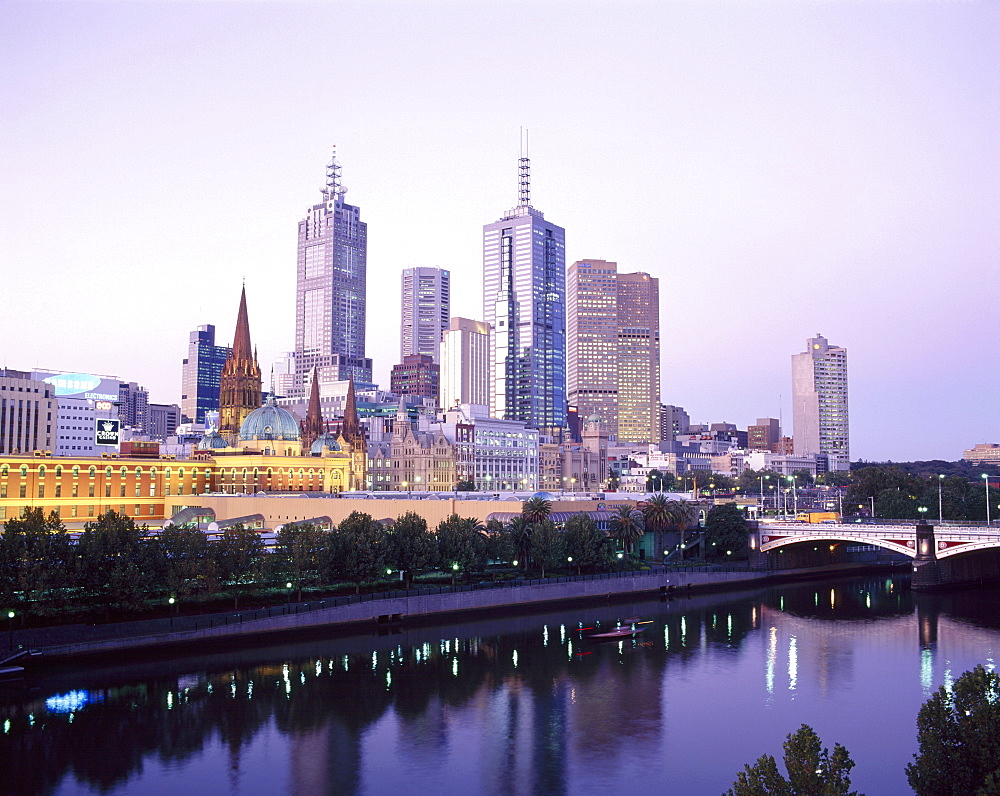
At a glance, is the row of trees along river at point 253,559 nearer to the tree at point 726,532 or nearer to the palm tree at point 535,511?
the palm tree at point 535,511

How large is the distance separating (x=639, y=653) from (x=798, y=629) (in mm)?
26455

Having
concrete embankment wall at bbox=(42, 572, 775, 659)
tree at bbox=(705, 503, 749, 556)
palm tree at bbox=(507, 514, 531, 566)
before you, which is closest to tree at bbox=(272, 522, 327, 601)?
concrete embankment wall at bbox=(42, 572, 775, 659)

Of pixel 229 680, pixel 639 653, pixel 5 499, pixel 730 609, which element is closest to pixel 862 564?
pixel 730 609

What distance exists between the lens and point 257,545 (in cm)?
10469

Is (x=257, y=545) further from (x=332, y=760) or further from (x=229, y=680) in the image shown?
(x=332, y=760)

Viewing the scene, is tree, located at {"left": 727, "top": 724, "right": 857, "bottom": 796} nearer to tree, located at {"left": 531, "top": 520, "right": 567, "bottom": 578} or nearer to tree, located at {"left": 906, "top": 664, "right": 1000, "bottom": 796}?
tree, located at {"left": 906, "top": 664, "right": 1000, "bottom": 796}

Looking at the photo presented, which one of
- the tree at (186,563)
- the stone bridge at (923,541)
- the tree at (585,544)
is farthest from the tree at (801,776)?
the stone bridge at (923,541)

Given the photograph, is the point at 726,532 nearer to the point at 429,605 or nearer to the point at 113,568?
the point at 429,605

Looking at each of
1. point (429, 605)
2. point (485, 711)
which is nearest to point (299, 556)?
point (429, 605)

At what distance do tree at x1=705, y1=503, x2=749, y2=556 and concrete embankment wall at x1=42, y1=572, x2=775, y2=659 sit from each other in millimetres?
6081

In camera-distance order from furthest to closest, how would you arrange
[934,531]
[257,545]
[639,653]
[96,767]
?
1. [934,531]
2. [257,545]
3. [639,653]
4. [96,767]

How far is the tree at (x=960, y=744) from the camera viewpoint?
4062 cm

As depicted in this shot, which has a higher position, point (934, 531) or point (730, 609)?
point (934, 531)

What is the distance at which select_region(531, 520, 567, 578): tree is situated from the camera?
4961 inches
